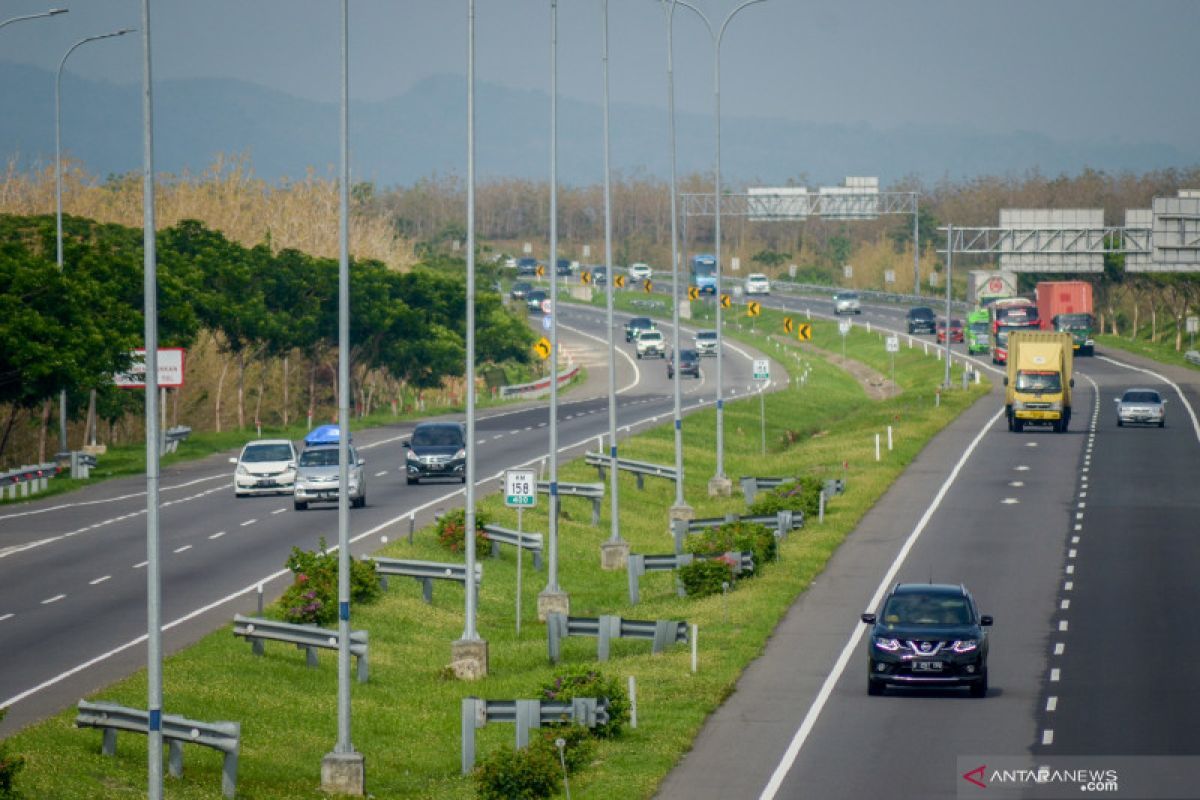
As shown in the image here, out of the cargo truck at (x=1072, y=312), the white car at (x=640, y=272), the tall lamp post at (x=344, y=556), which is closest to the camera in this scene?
the tall lamp post at (x=344, y=556)

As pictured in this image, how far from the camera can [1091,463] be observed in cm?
6612

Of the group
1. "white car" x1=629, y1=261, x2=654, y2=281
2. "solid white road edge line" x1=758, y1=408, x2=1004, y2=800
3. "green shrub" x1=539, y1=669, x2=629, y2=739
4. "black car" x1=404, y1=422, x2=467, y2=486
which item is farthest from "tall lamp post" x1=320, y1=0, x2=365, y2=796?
"white car" x1=629, y1=261, x2=654, y2=281

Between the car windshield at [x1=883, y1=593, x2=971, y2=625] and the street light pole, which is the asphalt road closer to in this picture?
the street light pole

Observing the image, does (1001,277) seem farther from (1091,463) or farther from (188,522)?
(188,522)

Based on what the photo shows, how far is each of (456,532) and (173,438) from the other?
31.4 meters

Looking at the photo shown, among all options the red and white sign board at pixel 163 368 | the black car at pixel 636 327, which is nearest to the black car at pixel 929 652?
the red and white sign board at pixel 163 368

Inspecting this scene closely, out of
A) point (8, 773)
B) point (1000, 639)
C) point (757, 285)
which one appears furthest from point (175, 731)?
point (757, 285)

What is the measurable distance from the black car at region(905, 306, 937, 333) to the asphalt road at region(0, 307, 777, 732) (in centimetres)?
5873

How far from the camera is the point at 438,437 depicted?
6091 centimetres

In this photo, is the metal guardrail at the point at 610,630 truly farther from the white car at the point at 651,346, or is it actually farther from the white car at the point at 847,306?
the white car at the point at 847,306

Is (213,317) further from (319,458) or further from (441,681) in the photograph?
(441,681)

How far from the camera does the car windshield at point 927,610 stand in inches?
1190

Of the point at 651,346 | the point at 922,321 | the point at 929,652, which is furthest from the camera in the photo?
the point at 922,321

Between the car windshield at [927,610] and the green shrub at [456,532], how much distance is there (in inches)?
636
